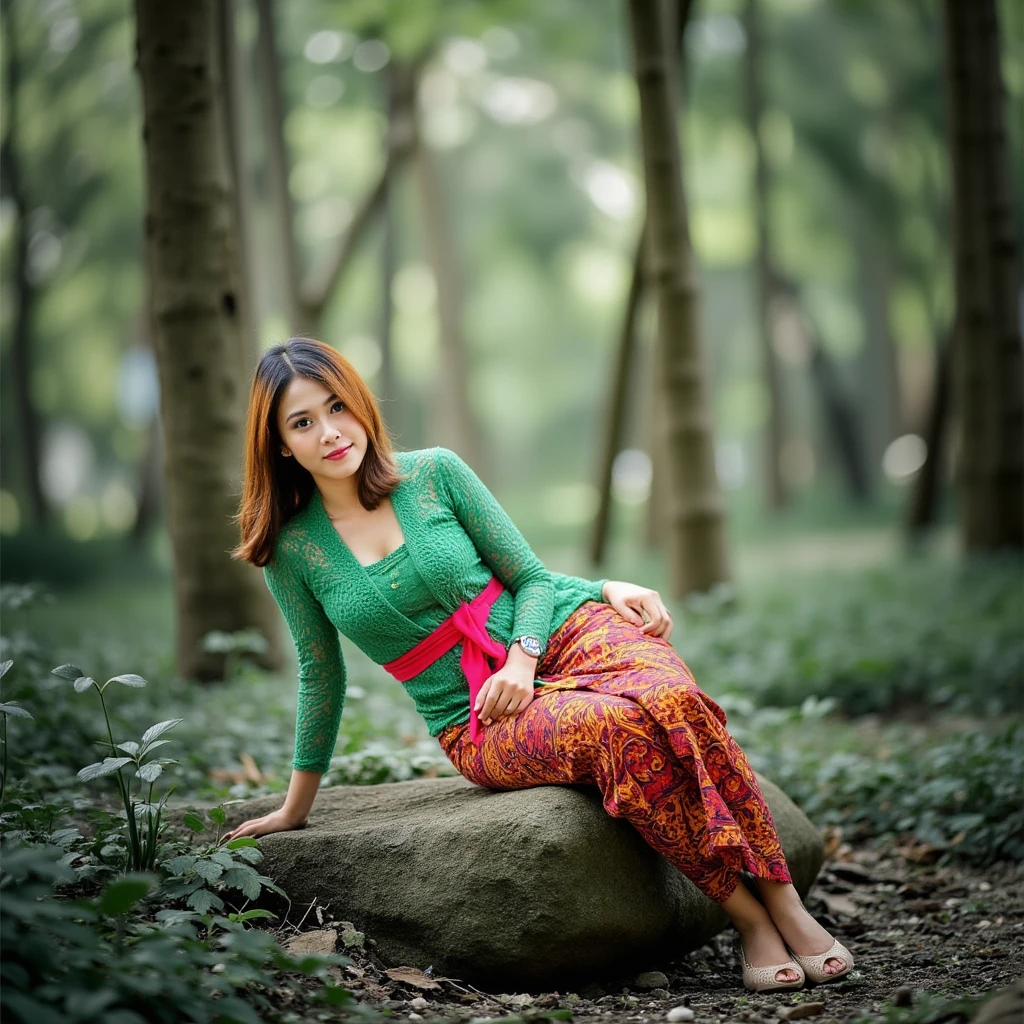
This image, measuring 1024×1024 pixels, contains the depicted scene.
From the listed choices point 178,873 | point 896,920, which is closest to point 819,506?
point 896,920

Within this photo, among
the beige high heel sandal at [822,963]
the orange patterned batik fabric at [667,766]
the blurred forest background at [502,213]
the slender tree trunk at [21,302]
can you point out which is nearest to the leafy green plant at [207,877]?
the orange patterned batik fabric at [667,766]

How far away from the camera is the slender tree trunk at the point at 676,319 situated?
28.5ft

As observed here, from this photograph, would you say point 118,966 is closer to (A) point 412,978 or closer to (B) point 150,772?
(B) point 150,772

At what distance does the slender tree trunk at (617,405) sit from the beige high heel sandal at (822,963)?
25.8ft

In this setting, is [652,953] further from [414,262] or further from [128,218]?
[414,262]

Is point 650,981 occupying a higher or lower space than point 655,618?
lower

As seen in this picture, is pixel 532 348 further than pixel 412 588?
Yes

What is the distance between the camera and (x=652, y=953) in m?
3.48

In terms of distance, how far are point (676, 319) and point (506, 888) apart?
20.6 feet

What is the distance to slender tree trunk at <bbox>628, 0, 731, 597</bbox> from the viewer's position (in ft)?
28.5

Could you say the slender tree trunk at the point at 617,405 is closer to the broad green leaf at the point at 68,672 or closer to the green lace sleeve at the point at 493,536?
the green lace sleeve at the point at 493,536

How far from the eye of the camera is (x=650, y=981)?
11.4 ft

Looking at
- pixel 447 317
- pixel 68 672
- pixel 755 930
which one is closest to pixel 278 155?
pixel 447 317

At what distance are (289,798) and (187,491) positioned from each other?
348cm
